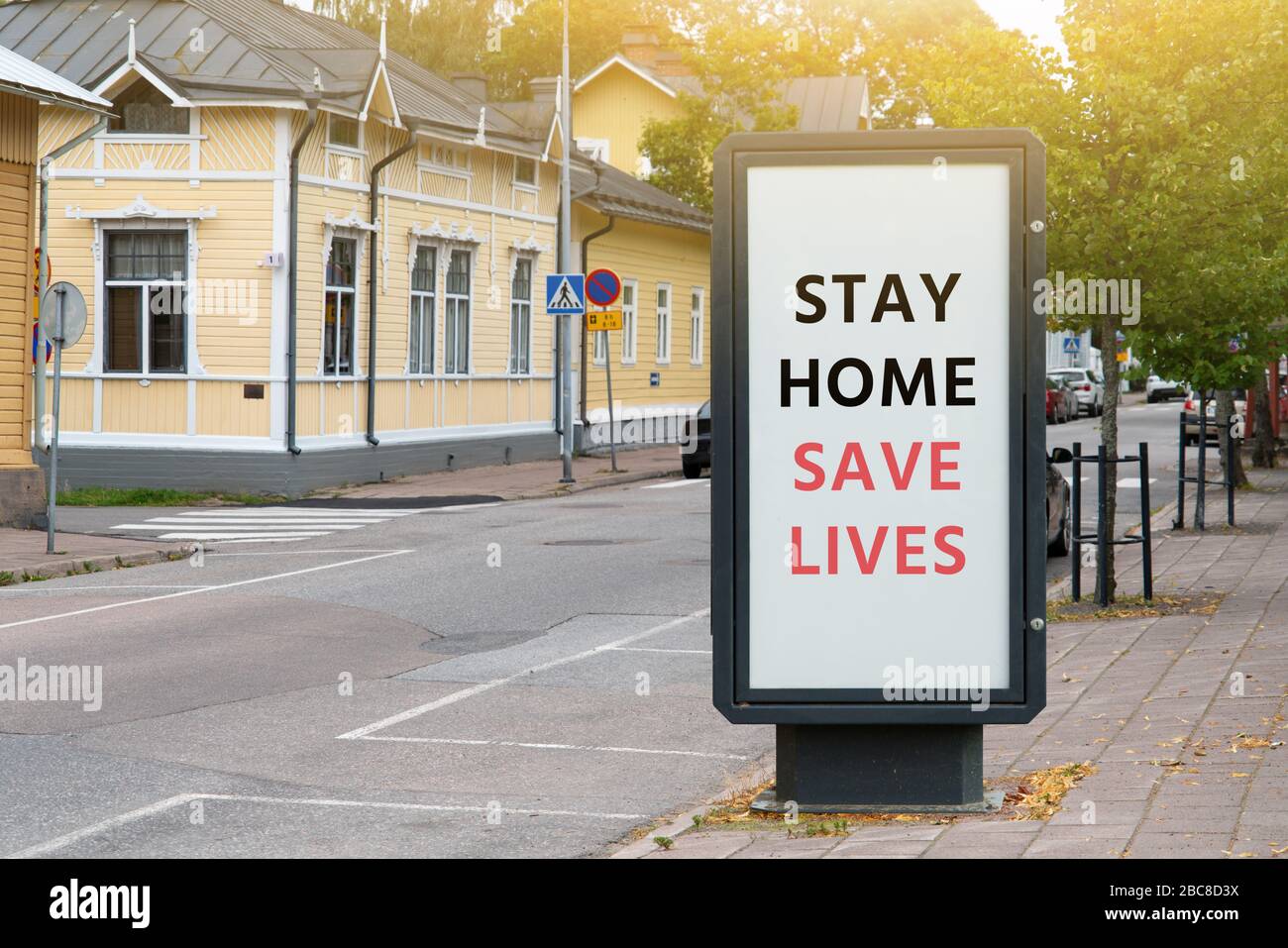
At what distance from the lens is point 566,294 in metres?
27.0

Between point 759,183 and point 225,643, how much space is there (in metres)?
6.77

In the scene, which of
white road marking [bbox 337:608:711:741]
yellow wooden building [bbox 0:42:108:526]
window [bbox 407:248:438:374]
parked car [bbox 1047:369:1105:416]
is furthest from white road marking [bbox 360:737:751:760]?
parked car [bbox 1047:369:1105:416]

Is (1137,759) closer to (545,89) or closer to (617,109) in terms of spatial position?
(545,89)

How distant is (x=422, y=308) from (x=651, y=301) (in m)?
11.1

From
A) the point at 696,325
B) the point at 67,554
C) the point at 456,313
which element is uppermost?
the point at 696,325

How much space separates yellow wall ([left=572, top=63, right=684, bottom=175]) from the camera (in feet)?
173

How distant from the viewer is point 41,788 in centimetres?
761

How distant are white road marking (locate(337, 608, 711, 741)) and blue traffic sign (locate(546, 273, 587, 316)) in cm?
1398

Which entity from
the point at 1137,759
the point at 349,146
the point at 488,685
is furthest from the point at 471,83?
the point at 1137,759

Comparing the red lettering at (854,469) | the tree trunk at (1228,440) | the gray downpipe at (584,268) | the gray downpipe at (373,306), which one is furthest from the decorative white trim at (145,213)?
the red lettering at (854,469)

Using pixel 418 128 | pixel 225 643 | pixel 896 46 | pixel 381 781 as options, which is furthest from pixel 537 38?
pixel 381 781

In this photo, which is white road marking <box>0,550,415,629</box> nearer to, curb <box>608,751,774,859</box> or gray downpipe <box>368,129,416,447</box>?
curb <box>608,751,774,859</box>
